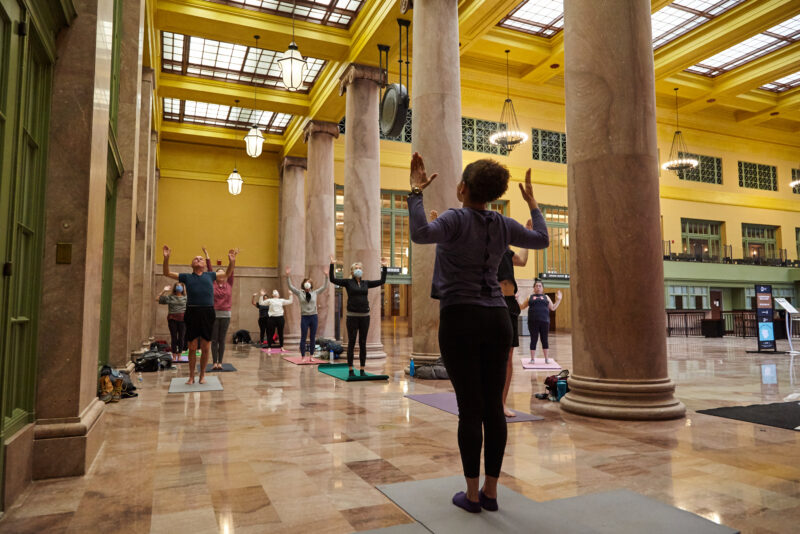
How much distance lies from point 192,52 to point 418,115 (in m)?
9.19

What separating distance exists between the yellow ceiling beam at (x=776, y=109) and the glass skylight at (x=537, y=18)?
12.8m

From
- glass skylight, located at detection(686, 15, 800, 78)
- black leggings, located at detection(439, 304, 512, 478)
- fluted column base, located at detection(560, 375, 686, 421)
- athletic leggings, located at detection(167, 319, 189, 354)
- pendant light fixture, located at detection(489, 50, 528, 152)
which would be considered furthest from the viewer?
pendant light fixture, located at detection(489, 50, 528, 152)

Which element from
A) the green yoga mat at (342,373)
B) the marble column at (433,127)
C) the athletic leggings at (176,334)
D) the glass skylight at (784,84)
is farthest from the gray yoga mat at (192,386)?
the glass skylight at (784,84)

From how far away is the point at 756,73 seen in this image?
2055 cm

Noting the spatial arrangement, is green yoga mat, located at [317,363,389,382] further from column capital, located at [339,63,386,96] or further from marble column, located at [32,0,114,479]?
column capital, located at [339,63,386,96]

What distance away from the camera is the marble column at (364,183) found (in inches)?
495

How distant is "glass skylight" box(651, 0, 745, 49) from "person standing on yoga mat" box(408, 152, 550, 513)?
1678 centimetres

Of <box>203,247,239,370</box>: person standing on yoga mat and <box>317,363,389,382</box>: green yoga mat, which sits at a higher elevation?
<box>203,247,239,370</box>: person standing on yoga mat

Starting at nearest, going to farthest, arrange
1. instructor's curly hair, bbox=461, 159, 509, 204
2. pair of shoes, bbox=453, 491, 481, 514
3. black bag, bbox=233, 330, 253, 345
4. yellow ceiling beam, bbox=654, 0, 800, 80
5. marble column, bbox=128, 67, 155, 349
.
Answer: pair of shoes, bbox=453, 491, 481, 514 → instructor's curly hair, bbox=461, 159, 509, 204 → marble column, bbox=128, 67, 155, 349 → yellow ceiling beam, bbox=654, 0, 800, 80 → black bag, bbox=233, 330, 253, 345

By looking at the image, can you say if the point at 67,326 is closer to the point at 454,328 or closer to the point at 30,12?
the point at 30,12

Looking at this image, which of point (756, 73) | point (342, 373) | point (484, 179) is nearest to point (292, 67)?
point (342, 373)

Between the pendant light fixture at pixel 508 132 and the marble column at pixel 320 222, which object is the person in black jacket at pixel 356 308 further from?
the pendant light fixture at pixel 508 132

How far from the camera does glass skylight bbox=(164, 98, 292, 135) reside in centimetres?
1912

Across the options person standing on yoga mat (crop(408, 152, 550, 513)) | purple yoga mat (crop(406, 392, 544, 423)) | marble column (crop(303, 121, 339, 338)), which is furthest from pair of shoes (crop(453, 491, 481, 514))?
marble column (crop(303, 121, 339, 338))
